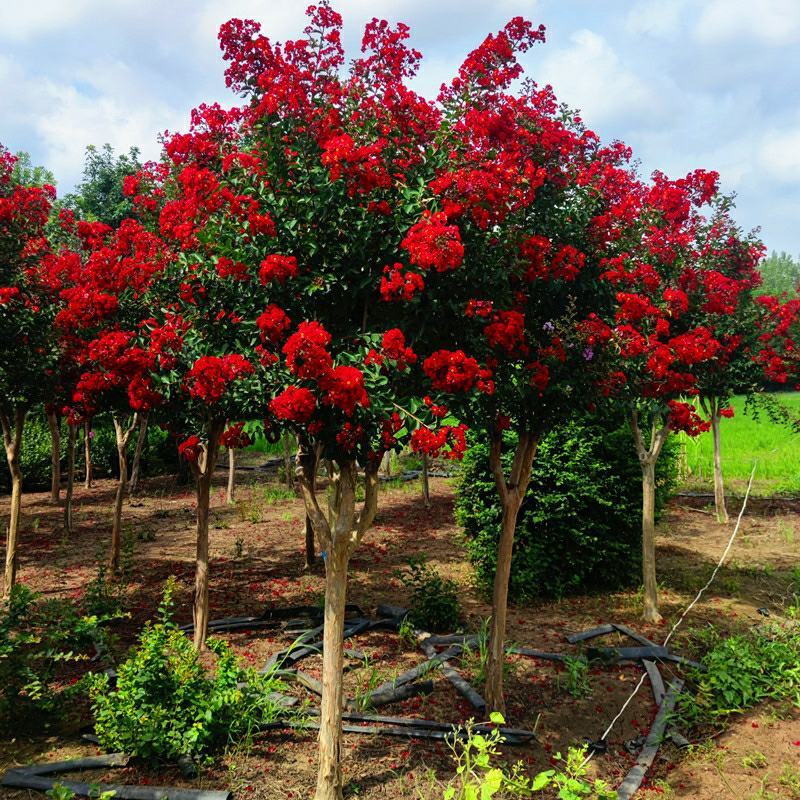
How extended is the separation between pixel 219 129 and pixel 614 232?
349 cm

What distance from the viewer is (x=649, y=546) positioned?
801 centimetres

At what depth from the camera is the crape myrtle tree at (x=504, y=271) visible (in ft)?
13.5

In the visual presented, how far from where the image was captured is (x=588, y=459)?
8.91 metres

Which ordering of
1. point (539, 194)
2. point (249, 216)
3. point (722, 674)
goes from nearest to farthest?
1. point (249, 216)
2. point (539, 194)
3. point (722, 674)

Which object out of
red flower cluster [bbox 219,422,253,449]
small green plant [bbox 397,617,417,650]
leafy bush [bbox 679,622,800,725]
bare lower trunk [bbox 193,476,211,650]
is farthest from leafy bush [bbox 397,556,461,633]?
red flower cluster [bbox 219,422,253,449]

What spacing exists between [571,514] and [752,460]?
1383 centimetres

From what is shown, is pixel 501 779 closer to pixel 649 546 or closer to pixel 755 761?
pixel 755 761

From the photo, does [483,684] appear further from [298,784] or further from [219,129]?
[219,129]

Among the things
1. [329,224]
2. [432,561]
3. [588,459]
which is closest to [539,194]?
[329,224]

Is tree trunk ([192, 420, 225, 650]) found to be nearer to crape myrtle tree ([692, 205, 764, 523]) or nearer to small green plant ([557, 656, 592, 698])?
small green plant ([557, 656, 592, 698])

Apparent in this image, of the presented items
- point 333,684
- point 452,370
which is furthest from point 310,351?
point 333,684

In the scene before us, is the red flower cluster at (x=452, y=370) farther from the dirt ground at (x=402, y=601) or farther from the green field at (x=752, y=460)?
the green field at (x=752, y=460)

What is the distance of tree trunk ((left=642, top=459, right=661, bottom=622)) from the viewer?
313 inches

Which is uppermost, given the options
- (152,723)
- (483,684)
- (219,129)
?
(219,129)
